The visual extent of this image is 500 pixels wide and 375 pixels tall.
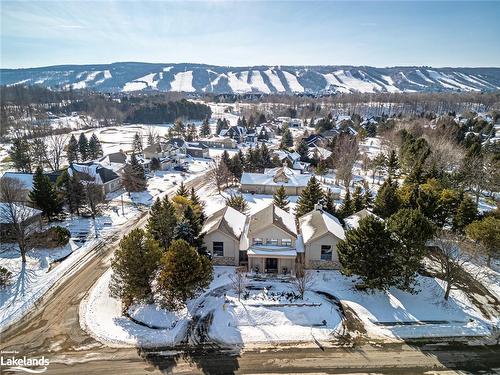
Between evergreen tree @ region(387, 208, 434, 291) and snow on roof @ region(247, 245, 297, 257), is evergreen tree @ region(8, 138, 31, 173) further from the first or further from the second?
evergreen tree @ region(387, 208, 434, 291)

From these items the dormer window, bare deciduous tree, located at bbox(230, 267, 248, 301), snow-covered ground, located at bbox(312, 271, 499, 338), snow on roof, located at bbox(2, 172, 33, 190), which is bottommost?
snow-covered ground, located at bbox(312, 271, 499, 338)

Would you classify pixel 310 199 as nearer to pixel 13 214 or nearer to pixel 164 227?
pixel 164 227

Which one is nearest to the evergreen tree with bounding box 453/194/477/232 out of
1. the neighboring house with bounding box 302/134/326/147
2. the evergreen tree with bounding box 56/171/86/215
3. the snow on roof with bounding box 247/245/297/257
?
the snow on roof with bounding box 247/245/297/257

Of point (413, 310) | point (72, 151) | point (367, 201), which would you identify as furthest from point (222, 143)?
point (413, 310)

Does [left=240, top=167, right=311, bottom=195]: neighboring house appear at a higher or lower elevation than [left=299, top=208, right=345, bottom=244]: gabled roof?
lower

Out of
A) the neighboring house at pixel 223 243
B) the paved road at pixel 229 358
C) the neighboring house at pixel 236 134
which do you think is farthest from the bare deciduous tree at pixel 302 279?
the neighboring house at pixel 236 134
